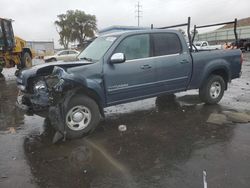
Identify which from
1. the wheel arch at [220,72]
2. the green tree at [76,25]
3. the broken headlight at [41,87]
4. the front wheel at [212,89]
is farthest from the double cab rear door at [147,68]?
the green tree at [76,25]

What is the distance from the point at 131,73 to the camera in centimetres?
611

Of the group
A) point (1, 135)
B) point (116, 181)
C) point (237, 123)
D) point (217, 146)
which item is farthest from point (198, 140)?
point (1, 135)

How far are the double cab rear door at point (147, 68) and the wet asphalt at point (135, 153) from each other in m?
0.69

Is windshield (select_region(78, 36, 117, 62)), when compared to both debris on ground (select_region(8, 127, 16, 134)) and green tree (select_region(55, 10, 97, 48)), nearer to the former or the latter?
debris on ground (select_region(8, 127, 16, 134))

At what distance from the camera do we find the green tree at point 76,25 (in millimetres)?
66812

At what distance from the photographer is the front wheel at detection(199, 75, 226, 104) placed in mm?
7633

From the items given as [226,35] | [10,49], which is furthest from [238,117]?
[226,35]

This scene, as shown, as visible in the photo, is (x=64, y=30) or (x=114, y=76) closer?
(x=114, y=76)

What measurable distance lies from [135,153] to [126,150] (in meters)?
0.20

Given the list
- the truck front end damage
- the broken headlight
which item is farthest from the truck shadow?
the broken headlight

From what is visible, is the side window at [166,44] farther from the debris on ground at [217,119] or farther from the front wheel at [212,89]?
the debris on ground at [217,119]

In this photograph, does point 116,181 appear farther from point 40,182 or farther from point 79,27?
point 79,27

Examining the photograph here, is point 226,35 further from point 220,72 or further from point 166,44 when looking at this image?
point 166,44

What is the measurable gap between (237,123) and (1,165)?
4.53m
